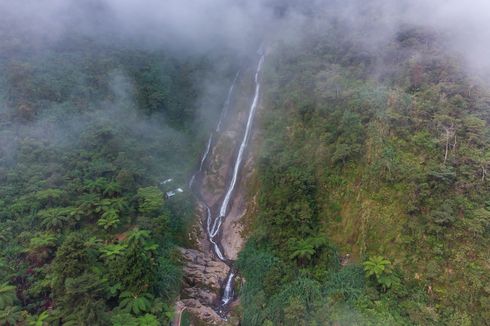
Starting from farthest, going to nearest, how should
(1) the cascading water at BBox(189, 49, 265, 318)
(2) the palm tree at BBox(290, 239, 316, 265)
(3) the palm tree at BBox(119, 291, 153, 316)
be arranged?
(1) the cascading water at BBox(189, 49, 265, 318) < (2) the palm tree at BBox(290, 239, 316, 265) < (3) the palm tree at BBox(119, 291, 153, 316)

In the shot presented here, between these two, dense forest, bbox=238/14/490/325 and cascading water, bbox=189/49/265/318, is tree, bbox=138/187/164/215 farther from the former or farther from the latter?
dense forest, bbox=238/14/490/325

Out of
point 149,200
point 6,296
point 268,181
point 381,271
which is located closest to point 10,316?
point 6,296

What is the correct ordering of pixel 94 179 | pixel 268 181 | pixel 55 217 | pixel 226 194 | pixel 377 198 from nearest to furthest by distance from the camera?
pixel 377 198
pixel 55 217
pixel 94 179
pixel 268 181
pixel 226 194

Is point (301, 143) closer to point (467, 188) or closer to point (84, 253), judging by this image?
point (467, 188)

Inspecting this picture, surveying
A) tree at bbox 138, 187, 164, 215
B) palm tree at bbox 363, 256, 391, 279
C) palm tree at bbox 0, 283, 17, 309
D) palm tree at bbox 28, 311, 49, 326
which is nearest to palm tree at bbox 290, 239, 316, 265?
palm tree at bbox 363, 256, 391, 279

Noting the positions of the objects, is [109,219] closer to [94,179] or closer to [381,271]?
[94,179]

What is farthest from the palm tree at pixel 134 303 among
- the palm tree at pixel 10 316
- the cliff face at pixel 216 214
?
the palm tree at pixel 10 316
